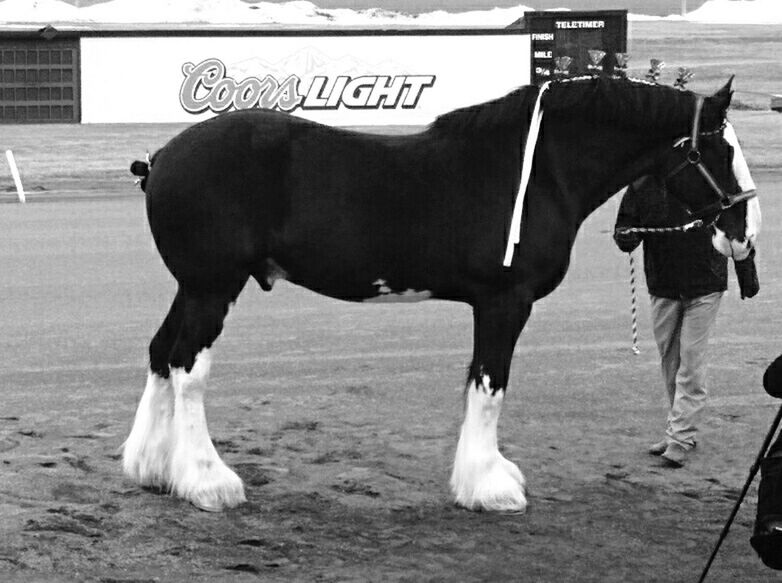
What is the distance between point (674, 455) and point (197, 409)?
2.48 m

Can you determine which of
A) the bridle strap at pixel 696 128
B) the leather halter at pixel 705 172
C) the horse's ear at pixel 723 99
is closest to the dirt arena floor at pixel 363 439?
the leather halter at pixel 705 172

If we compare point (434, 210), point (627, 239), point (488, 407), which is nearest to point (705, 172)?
point (627, 239)

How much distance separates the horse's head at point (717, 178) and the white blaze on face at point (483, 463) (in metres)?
1.24

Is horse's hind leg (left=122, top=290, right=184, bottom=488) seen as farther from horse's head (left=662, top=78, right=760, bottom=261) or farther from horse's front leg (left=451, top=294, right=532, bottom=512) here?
horse's head (left=662, top=78, right=760, bottom=261)

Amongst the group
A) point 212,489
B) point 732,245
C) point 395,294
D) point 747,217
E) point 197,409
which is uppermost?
point 747,217

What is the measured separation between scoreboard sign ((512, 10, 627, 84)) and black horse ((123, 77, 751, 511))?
14.6m

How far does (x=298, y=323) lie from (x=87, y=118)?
11.0 m

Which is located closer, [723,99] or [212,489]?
[723,99]

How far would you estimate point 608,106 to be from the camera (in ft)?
21.9

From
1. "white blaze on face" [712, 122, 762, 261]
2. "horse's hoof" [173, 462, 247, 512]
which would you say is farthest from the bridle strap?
"horse's hoof" [173, 462, 247, 512]

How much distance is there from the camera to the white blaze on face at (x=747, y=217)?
6664 mm

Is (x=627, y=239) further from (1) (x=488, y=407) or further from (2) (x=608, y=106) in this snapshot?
(1) (x=488, y=407)

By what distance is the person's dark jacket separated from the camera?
7.39 metres

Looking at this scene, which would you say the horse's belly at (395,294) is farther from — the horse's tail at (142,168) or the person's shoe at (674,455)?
the person's shoe at (674,455)
